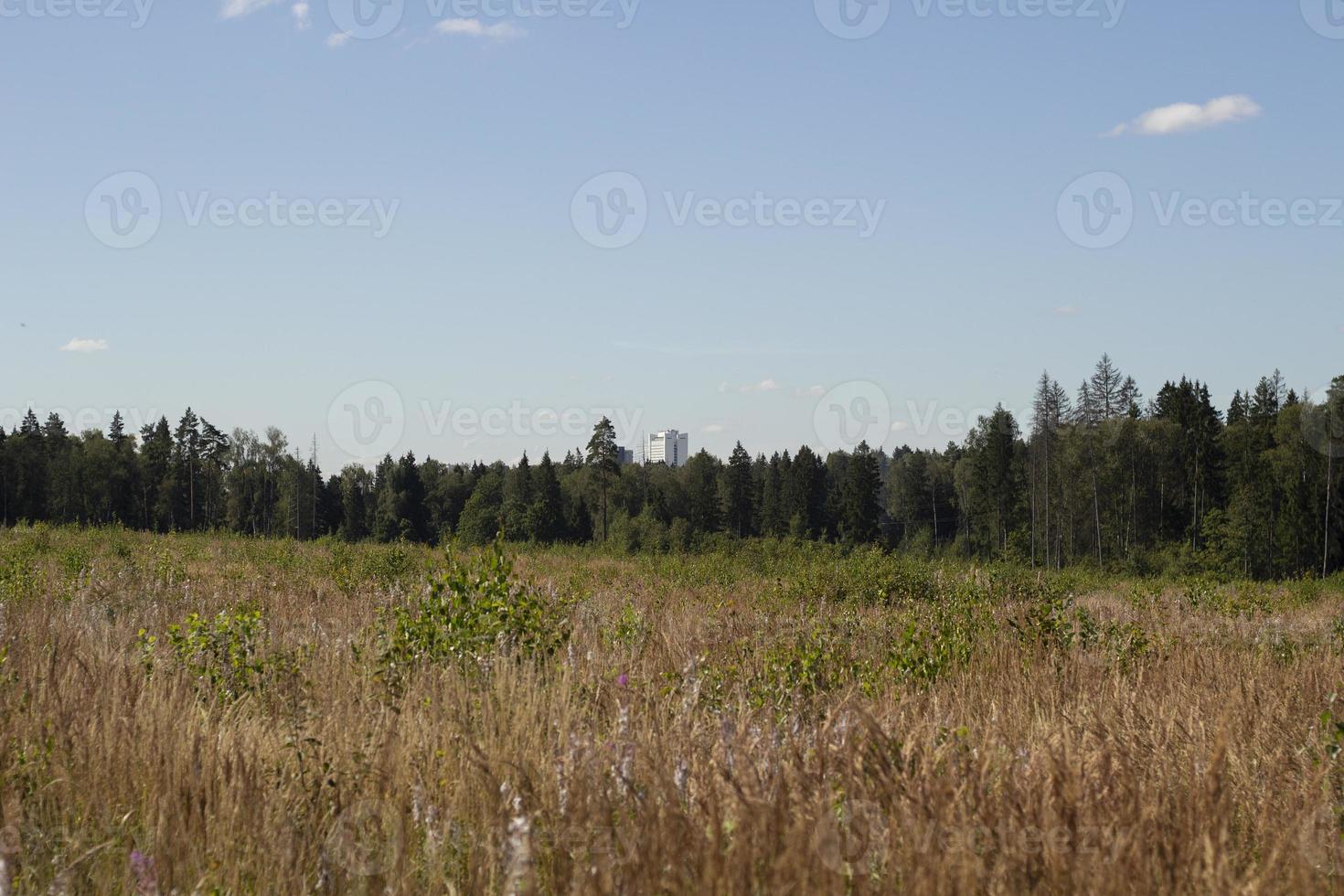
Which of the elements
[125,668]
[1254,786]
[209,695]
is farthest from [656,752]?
[125,668]

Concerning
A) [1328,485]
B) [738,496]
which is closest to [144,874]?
[1328,485]

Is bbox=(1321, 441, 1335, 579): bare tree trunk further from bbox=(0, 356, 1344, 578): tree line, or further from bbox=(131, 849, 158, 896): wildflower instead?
bbox=(131, 849, 158, 896): wildflower

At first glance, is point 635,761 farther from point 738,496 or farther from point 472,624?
point 738,496

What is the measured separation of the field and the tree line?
43752 millimetres

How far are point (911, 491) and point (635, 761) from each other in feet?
344

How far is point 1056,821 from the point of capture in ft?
9.11

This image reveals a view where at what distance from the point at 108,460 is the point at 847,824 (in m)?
97.2

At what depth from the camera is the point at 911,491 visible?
105312 mm

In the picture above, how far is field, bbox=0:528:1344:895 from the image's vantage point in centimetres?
267

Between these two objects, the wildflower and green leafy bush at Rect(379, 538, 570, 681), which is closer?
the wildflower

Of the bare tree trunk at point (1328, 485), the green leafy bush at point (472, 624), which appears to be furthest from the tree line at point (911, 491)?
the green leafy bush at point (472, 624)

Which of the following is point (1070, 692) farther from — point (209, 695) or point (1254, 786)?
point (209, 695)

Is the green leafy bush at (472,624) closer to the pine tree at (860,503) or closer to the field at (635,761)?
the field at (635,761)

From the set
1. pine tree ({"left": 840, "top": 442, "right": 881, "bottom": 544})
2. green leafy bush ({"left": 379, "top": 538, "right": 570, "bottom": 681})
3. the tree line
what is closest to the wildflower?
green leafy bush ({"left": 379, "top": 538, "right": 570, "bottom": 681})
